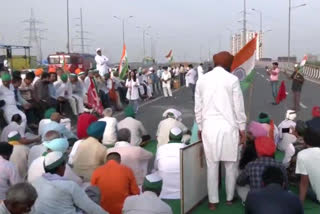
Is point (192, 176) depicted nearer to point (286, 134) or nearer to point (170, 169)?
point (170, 169)

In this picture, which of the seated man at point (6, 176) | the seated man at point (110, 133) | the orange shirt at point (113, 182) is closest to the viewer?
the seated man at point (6, 176)

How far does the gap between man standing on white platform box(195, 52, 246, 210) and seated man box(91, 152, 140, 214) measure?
1214 millimetres

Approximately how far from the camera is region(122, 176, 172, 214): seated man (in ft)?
14.2

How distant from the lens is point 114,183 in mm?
5539

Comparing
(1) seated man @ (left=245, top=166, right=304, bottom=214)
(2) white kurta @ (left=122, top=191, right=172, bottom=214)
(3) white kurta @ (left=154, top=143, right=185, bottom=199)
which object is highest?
(1) seated man @ (left=245, top=166, right=304, bottom=214)

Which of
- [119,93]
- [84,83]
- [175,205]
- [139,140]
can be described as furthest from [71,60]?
[175,205]

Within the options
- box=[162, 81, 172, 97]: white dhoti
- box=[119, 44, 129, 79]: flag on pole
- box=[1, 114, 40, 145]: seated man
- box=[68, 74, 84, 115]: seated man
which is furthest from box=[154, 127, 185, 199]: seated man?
box=[162, 81, 172, 97]: white dhoti

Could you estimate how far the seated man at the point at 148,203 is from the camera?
170 inches

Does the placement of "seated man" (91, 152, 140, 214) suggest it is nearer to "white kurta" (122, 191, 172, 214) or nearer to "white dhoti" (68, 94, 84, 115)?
"white kurta" (122, 191, 172, 214)

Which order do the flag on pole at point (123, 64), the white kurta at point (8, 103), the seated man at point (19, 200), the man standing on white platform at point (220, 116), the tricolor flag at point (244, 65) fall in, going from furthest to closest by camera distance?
the flag on pole at point (123, 64)
the white kurta at point (8, 103)
the tricolor flag at point (244, 65)
the man standing on white platform at point (220, 116)
the seated man at point (19, 200)

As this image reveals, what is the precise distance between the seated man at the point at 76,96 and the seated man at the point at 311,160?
9742mm

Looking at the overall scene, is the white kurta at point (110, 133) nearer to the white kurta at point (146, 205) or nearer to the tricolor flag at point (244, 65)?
the tricolor flag at point (244, 65)

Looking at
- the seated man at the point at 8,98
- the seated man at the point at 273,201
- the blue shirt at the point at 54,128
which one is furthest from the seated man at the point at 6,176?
the seated man at the point at 8,98

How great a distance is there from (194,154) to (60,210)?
2276 mm
